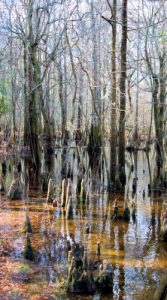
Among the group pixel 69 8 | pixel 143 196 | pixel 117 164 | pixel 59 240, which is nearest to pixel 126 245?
pixel 59 240

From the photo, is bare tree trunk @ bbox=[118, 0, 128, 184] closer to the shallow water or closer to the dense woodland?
the dense woodland

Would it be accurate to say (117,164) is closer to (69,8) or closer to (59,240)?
(59,240)

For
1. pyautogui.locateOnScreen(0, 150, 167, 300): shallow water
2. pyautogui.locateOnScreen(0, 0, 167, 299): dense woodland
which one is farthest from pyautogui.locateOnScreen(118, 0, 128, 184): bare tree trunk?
pyautogui.locateOnScreen(0, 150, 167, 300): shallow water

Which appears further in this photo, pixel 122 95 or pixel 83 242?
pixel 122 95

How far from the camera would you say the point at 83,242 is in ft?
21.5

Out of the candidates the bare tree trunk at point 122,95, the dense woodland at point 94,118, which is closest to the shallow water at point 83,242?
the dense woodland at point 94,118

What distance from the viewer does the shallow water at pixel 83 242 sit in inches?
194

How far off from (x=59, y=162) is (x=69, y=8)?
8.49 meters

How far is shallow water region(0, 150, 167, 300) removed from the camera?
4.94 m

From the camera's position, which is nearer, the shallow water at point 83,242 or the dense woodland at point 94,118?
the shallow water at point 83,242

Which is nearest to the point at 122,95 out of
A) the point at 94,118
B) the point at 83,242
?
the point at 83,242

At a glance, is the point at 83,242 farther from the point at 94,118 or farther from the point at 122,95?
the point at 94,118

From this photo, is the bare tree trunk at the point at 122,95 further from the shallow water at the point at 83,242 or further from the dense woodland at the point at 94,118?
the shallow water at the point at 83,242

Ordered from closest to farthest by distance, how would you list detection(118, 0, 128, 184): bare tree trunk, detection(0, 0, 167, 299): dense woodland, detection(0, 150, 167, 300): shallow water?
detection(0, 150, 167, 300): shallow water → detection(0, 0, 167, 299): dense woodland → detection(118, 0, 128, 184): bare tree trunk
